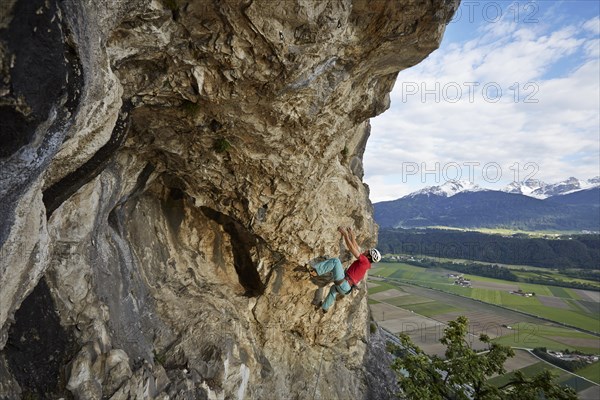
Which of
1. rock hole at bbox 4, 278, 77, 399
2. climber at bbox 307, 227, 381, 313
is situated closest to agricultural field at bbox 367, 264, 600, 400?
climber at bbox 307, 227, 381, 313

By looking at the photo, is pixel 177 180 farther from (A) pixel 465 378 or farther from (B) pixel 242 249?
(A) pixel 465 378

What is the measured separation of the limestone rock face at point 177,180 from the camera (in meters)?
5.29

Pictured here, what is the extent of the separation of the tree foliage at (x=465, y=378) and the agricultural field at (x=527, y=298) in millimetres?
80893

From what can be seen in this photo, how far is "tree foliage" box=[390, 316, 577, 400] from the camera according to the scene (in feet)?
41.1

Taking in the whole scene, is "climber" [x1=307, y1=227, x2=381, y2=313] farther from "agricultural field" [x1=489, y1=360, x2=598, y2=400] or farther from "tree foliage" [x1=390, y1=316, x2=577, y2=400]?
"agricultural field" [x1=489, y1=360, x2=598, y2=400]

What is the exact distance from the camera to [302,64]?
8820 mm

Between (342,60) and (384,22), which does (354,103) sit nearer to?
(342,60)

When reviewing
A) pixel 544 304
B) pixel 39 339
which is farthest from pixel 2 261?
pixel 544 304

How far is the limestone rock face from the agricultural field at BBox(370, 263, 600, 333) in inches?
3460

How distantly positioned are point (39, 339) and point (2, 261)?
3.33 metres

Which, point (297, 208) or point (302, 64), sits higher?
point (302, 64)

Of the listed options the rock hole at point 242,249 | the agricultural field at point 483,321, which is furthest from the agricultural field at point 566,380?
the rock hole at point 242,249

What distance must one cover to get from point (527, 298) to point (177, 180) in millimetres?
106604

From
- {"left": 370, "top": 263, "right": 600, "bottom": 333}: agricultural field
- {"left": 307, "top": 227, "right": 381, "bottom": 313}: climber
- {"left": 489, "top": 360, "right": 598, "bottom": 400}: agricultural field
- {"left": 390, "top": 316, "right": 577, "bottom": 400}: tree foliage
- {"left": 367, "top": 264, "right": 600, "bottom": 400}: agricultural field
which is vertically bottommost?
{"left": 489, "top": 360, "right": 598, "bottom": 400}: agricultural field
